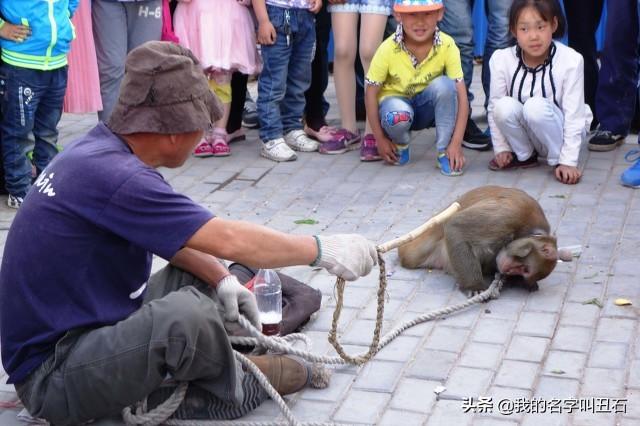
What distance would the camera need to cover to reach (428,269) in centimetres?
501

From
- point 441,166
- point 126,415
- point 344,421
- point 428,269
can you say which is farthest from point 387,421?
point 441,166

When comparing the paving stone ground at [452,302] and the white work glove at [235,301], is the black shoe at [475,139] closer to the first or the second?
the paving stone ground at [452,302]

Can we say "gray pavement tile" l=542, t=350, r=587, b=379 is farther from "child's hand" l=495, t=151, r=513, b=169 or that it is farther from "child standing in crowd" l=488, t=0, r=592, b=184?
"child's hand" l=495, t=151, r=513, b=169

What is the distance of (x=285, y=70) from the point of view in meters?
6.88

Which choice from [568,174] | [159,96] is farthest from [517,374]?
[568,174]

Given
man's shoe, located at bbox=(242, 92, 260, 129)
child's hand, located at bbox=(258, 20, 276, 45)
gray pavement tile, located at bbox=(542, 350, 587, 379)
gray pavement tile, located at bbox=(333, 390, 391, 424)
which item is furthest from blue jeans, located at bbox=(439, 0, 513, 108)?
gray pavement tile, located at bbox=(333, 390, 391, 424)

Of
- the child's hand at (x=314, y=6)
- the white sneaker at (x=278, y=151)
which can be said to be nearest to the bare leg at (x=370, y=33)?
the child's hand at (x=314, y=6)

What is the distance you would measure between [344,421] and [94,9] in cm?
383

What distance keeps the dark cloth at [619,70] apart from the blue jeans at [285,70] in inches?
77.1

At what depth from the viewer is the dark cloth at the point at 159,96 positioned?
3301 millimetres

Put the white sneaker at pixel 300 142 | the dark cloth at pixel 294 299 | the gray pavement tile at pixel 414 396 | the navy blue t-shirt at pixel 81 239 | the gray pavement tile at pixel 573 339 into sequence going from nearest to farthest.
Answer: the navy blue t-shirt at pixel 81 239, the gray pavement tile at pixel 414 396, the gray pavement tile at pixel 573 339, the dark cloth at pixel 294 299, the white sneaker at pixel 300 142

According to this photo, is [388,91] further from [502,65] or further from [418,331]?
[418,331]

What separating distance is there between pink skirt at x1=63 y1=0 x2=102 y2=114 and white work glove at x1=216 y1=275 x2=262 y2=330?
10.2 ft

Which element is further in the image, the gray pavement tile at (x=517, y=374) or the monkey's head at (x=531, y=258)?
the monkey's head at (x=531, y=258)
